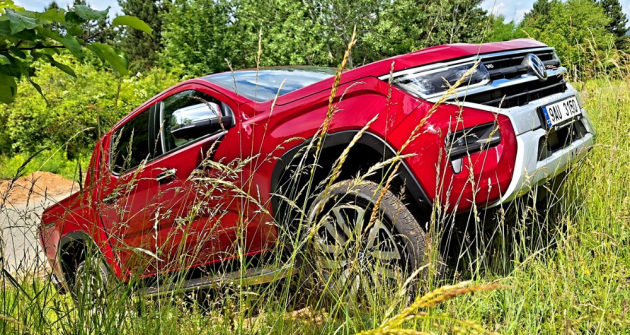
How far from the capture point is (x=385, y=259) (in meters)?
2.19

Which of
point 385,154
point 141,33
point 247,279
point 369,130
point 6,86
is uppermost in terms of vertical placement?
point 141,33

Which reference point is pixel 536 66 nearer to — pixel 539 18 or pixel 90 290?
pixel 90 290

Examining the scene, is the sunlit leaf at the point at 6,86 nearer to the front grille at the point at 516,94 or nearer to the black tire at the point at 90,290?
the black tire at the point at 90,290

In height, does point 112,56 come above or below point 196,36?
below

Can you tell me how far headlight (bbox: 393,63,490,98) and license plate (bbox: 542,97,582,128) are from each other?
1.30 feet

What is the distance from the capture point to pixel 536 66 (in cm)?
252

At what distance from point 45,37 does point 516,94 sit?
2.02 metres

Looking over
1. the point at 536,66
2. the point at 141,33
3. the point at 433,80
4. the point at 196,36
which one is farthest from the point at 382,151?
the point at 141,33

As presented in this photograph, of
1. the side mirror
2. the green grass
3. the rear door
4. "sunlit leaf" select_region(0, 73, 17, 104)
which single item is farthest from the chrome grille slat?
"sunlit leaf" select_region(0, 73, 17, 104)

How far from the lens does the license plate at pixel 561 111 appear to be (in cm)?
235

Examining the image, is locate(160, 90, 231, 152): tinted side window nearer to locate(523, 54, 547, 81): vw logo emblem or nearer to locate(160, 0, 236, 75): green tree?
locate(523, 54, 547, 81): vw logo emblem

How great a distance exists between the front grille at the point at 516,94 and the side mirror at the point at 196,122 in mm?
1363

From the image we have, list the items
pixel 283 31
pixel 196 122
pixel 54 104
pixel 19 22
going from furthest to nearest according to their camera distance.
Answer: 1. pixel 283 31
2. pixel 54 104
3. pixel 196 122
4. pixel 19 22

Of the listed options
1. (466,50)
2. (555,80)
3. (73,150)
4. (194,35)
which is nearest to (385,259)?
(466,50)
